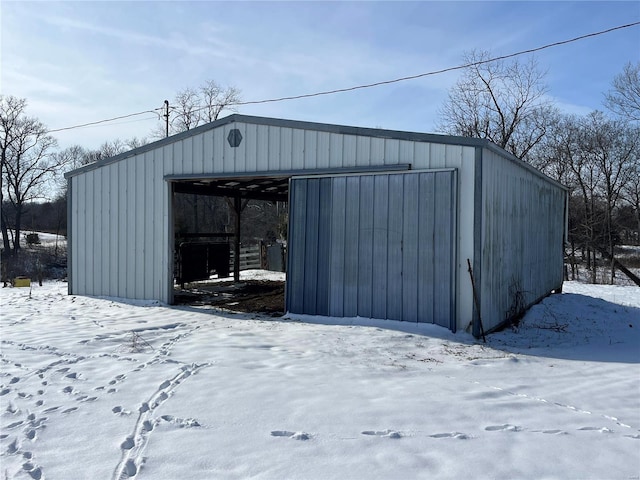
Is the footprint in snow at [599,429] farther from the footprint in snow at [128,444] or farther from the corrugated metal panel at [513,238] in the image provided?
the corrugated metal panel at [513,238]

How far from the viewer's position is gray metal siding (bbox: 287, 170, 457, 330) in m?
7.48

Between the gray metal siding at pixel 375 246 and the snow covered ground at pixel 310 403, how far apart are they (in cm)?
44

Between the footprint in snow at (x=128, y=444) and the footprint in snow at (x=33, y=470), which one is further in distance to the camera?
the footprint in snow at (x=128, y=444)

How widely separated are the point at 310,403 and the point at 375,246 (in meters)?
4.10

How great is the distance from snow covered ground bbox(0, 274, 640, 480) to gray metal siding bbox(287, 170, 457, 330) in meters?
0.44

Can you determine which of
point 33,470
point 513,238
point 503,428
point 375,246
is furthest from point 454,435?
point 513,238

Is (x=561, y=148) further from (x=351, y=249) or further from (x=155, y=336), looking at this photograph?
(x=155, y=336)

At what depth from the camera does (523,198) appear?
9680 mm

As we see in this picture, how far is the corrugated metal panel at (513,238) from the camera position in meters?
7.66

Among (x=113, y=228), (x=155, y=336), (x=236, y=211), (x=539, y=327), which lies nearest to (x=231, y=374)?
(x=155, y=336)

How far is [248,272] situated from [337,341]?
36.8 feet

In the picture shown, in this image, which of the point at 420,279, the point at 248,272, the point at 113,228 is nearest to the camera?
the point at 420,279

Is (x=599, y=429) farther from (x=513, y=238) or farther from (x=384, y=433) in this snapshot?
(x=513, y=238)

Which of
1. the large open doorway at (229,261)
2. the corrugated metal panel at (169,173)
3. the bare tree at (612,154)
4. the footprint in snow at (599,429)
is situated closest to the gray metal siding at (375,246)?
the corrugated metal panel at (169,173)
